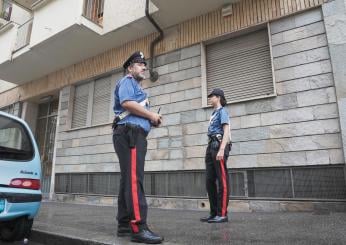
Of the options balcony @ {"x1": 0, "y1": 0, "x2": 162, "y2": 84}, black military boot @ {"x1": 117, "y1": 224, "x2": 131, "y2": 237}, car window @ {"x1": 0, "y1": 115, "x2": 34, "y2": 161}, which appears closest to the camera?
black military boot @ {"x1": 117, "y1": 224, "x2": 131, "y2": 237}

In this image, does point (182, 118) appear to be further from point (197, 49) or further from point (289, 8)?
point (289, 8)

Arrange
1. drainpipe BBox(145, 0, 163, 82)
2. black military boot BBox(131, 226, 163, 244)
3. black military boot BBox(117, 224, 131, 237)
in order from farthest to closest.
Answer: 1. drainpipe BBox(145, 0, 163, 82)
2. black military boot BBox(117, 224, 131, 237)
3. black military boot BBox(131, 226, 163, 244)

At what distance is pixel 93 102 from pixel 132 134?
767cm

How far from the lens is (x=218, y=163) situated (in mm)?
4523

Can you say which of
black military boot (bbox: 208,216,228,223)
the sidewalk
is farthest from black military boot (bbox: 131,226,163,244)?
black military boot (bbox: 208,216,228,223)

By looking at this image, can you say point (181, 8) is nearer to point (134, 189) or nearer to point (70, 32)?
point (70, 32)

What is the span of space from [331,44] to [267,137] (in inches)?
82.5

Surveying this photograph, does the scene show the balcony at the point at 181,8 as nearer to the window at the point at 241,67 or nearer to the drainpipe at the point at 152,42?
the drainpipe at the point at 152,42

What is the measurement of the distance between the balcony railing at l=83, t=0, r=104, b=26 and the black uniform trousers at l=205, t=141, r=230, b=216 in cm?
697

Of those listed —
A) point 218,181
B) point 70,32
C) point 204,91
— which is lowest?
point 218,181

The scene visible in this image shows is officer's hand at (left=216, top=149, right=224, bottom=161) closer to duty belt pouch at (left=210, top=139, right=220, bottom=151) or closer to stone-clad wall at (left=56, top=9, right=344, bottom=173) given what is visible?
duty belt pouch at (left=210, top=139, right=220, bottom=151)

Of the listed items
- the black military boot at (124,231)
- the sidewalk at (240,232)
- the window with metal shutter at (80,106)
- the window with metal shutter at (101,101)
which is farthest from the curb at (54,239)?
the window with metal shutter at (80,106)

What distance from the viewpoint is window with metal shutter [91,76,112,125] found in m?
9.98

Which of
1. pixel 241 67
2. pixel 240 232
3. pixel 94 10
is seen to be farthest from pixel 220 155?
pixel 94 10
